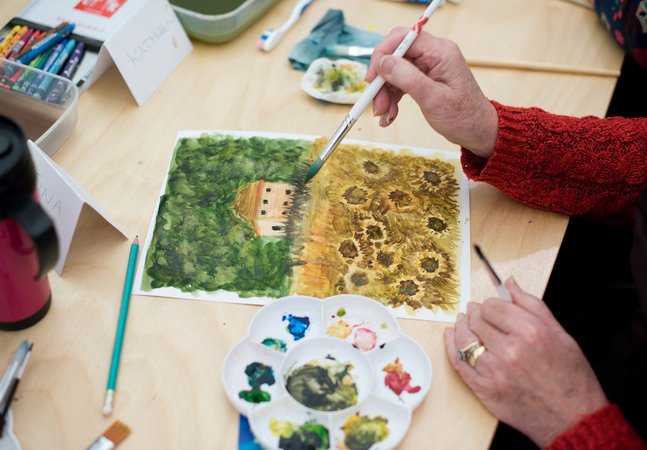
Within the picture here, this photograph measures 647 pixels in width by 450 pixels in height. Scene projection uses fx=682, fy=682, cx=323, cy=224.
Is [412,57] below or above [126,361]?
above

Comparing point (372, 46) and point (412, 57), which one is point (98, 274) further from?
point (372, 46)

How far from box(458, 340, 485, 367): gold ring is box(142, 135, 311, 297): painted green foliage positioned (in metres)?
0.24

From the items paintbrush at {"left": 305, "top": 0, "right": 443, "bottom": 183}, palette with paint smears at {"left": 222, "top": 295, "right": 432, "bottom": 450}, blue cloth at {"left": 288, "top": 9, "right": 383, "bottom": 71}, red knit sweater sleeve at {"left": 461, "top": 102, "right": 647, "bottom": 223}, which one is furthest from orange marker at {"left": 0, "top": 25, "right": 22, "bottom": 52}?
red knit sweater sleeve at {"left": 461, "top": 102, "right": 647, "bottom": 223}

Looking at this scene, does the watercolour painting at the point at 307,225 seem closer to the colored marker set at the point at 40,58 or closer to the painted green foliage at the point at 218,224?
the painted green foliage at the point at 218,224

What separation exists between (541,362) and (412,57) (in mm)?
511

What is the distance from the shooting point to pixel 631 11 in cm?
125

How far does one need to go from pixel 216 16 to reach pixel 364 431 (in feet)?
2.68

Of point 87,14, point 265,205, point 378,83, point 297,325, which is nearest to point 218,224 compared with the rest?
point 265,205

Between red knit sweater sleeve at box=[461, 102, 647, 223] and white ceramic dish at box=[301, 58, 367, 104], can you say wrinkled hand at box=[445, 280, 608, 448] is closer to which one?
red knit sweater sleeve at box=[461, 102, 647, 223]

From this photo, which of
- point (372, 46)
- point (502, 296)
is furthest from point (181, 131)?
point (502, 296)

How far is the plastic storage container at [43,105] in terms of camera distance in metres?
1.08

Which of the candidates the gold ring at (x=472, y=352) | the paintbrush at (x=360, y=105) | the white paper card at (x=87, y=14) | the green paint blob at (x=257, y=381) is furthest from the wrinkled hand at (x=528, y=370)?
the white paper card at (x=87, y=14)

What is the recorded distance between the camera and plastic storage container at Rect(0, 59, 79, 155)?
1077 millimetres

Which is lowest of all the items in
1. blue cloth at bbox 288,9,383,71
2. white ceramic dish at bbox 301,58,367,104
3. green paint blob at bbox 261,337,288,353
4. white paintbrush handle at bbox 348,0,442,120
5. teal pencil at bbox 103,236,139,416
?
teal pencil at bbox 103,236,139,416
